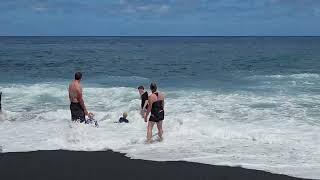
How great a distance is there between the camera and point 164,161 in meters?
10.9

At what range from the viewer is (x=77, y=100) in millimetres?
12836

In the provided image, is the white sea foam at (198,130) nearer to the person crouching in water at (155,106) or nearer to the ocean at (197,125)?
the ocean at (197,125)

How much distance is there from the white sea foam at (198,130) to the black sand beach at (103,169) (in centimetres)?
49

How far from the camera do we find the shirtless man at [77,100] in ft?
41.5

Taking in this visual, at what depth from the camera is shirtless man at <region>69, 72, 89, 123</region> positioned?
498 inches

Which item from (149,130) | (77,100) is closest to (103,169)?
(149,130)

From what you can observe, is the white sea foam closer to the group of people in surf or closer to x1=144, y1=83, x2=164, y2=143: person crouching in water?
the group of people in surf

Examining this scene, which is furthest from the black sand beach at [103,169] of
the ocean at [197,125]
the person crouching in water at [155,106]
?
the person crouching in water at [155,106]

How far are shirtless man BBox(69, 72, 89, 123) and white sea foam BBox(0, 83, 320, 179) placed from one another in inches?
10.6

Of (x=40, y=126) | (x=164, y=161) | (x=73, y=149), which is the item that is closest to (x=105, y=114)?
(x=40, y=126)

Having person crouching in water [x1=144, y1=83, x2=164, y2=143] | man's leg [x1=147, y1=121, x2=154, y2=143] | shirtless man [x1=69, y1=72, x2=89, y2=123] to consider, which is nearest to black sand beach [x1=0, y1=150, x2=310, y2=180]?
man's leg [x1=147, y1=121, x2=154, y2=143]

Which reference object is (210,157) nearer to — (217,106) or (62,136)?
(62,136)

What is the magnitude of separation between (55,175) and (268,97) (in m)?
13.8

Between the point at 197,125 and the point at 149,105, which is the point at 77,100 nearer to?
the point at 149,105
